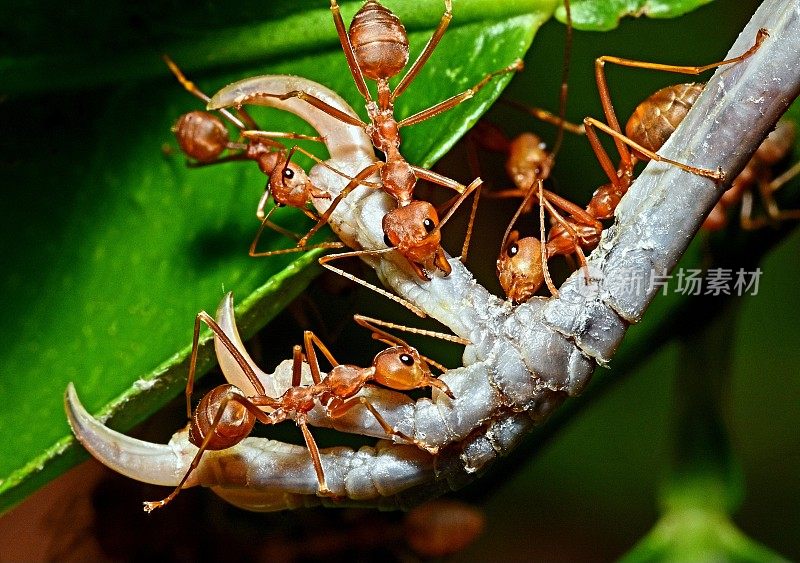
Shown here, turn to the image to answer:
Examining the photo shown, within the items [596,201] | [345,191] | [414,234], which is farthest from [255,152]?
[596,201]

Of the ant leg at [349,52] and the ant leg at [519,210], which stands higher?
the ant leg at [349,52]

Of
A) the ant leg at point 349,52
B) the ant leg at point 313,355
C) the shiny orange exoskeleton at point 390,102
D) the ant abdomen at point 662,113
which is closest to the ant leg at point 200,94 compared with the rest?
the shiny orange exoskeleton at point 390,102

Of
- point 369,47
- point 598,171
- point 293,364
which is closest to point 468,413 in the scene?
point 293,364

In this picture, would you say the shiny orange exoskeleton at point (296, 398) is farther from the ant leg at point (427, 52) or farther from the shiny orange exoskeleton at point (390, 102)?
the ant leg at point (427, 52)

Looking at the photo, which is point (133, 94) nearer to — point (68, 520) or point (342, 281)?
point (342, 281)

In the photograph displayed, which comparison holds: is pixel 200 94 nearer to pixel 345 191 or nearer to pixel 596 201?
pixel 345 191

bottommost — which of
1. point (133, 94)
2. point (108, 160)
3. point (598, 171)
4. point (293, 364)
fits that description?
point (293, 364)
